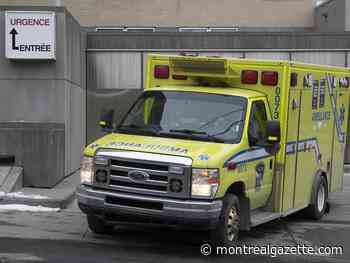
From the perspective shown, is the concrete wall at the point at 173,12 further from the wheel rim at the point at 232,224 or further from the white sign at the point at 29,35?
the wheel rim at the point at 232,224

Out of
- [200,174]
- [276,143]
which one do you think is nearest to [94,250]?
[200,174]

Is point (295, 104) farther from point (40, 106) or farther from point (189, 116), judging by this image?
point (40, 106)

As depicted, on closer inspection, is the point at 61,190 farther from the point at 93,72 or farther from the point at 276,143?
the point at 93,72

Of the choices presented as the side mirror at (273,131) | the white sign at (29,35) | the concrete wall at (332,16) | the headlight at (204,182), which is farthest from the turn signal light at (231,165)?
the concrete wall at (332,16)

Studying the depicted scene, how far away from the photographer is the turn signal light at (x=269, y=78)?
921cm

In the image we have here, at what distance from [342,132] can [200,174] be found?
16.9 ft

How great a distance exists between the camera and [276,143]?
8.88 metres

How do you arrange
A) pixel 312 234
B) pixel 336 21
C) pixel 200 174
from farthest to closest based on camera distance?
pixel 336 21 < pixel 312 234 < pixel 200 174

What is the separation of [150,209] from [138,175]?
42 cm

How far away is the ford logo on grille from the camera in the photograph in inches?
306

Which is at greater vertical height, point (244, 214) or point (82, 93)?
point (82, 93)

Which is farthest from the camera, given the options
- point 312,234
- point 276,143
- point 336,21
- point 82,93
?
point 336,21

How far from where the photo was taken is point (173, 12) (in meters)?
28.3

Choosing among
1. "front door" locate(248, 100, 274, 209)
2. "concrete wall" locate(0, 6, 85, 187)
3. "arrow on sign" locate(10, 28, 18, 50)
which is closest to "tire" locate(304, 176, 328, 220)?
"front door" locate(248, 100, 274, 209)
